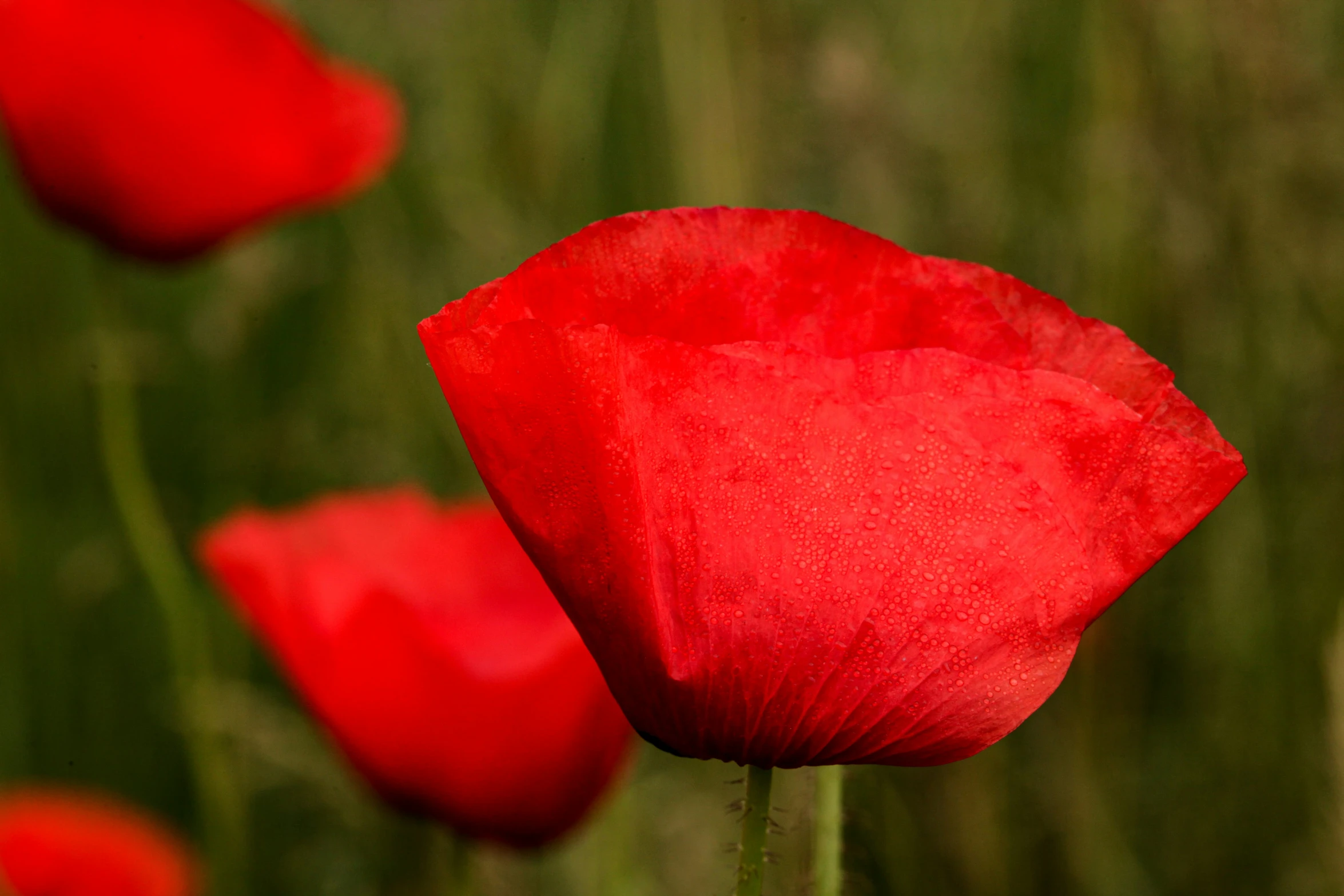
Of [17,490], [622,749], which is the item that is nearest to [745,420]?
[622,749]

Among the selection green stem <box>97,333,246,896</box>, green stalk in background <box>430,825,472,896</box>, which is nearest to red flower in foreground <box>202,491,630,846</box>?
green stalk in background <box>430,825,472,896</box>

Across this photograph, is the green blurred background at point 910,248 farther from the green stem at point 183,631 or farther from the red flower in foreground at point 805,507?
the red flower in foreground at point 805,507

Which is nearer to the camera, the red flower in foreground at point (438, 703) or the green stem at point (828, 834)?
the green stem at point (828, 834)

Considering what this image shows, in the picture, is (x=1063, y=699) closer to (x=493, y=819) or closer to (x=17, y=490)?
(x=493, y=819)

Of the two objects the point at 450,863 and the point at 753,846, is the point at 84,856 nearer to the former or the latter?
the point at 450,863

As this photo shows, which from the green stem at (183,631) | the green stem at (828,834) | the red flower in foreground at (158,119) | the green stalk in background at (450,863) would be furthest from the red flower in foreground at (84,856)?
the green stem at (828,834)
